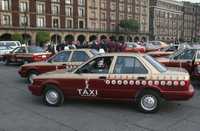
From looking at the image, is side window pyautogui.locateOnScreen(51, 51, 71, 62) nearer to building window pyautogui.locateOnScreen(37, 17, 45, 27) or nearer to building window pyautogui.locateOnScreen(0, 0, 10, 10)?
building window pyautogui.locateOnScreen(0, 0, 10, 10)

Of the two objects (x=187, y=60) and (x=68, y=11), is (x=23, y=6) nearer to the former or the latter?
(x=68, y=11)

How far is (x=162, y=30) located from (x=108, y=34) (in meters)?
33.6

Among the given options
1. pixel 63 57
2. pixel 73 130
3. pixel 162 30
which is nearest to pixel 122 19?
pixel 162 30

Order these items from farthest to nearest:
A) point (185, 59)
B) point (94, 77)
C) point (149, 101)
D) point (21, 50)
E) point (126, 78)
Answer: point (21, 50), point (185, 59), point (94, 77), point (126, 78), point (149, 101)

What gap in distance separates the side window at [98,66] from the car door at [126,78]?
228 mm

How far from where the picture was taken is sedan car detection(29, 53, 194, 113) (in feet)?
24.7

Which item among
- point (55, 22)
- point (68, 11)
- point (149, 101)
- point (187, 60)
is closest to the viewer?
point (149, 101)

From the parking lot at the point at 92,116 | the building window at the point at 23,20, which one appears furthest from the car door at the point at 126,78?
the building window at the point at 23,20

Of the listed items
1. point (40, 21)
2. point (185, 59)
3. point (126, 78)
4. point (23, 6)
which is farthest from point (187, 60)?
point (40, 21)

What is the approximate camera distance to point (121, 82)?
25.5ft

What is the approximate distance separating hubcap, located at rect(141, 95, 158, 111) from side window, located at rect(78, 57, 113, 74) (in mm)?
1245

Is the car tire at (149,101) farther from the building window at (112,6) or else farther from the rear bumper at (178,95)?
the building window at (112,6)

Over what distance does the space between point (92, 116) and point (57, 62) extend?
4.88 m

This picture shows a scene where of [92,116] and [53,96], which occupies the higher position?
[53,96]
